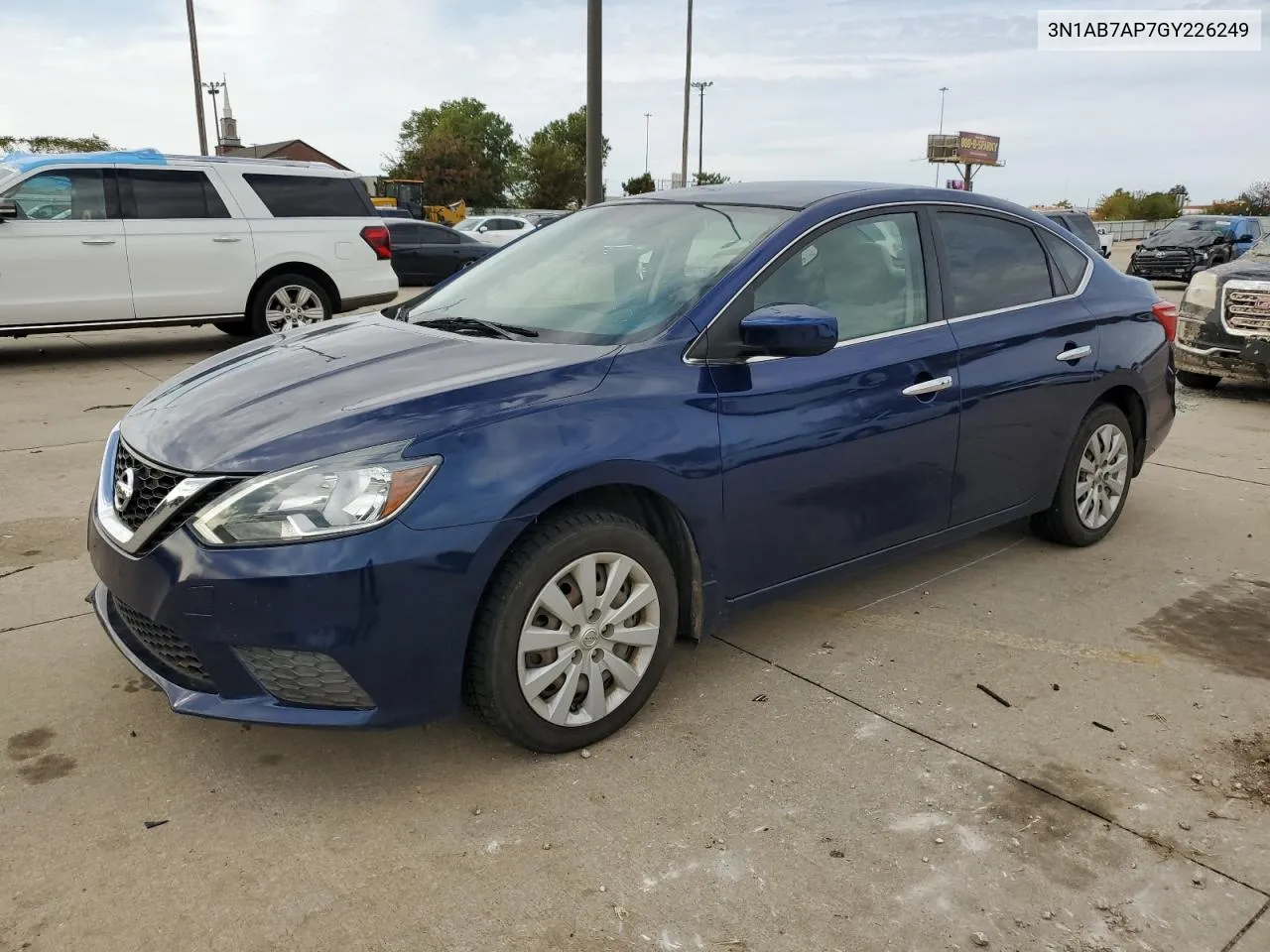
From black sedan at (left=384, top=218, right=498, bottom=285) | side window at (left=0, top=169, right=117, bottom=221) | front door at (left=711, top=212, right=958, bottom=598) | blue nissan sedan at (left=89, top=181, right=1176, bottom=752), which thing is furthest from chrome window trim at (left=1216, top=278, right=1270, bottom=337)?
black sedan at (left=384, top=218, right=498, bottom=285)

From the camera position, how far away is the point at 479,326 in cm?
357

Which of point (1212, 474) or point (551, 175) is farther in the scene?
point (551, 175)

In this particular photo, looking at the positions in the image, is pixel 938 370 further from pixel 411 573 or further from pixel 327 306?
pixel 327 306

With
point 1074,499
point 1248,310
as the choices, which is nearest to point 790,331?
point 1074,499

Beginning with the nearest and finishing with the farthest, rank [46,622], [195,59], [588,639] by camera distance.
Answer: [588,639] < [46,622] < [195,59]

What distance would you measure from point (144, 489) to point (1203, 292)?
28.6 feet

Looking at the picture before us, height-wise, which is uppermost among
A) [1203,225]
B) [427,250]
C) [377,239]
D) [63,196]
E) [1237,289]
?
[63,196]

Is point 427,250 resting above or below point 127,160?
below

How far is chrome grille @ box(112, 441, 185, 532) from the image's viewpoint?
2.75m

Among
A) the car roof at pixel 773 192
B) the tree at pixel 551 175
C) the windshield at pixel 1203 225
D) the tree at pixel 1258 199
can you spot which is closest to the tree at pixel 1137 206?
the tree at pixel 1258 199

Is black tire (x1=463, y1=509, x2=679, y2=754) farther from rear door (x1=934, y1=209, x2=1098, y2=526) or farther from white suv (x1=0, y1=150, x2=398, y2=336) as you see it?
white suv (x1=0, y1=150, x2=398, y2=336)

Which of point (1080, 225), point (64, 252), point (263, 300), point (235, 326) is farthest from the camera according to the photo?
point (1080, 225)

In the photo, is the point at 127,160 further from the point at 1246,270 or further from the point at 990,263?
the point at 1246,270

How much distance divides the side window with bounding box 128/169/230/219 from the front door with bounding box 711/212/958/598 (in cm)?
787
